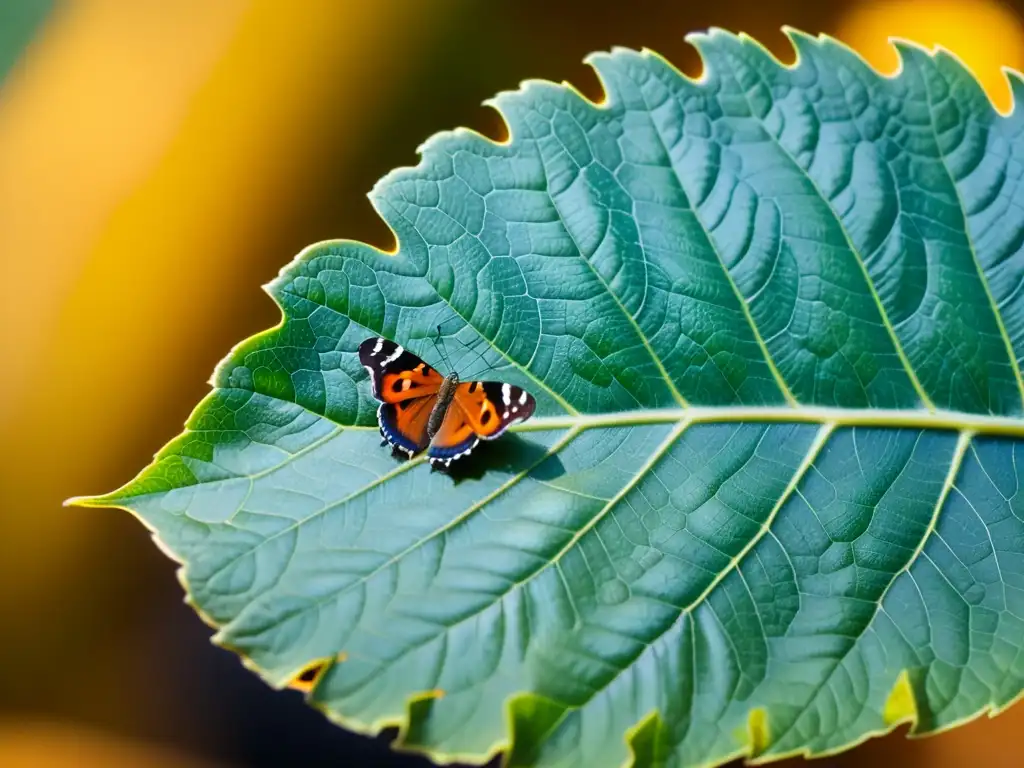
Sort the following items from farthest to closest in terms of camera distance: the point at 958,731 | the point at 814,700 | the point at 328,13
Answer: the point at 328,13 → the point at 958,731 → the point at 814,700

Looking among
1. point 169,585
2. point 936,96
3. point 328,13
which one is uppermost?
point 936,96

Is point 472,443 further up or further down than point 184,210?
further up

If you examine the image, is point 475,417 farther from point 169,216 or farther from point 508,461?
point 169,216

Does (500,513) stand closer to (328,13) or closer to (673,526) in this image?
(673,526)

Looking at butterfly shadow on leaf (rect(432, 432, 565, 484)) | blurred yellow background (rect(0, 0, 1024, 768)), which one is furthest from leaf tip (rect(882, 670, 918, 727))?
blurred yellow background (rect(0, 0, 1024, 768))

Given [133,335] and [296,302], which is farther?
[133,335]

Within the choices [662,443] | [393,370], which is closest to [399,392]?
[393,370]

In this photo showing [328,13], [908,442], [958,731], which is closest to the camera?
[908,442]

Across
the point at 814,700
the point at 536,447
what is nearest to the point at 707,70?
the point at 536,447
